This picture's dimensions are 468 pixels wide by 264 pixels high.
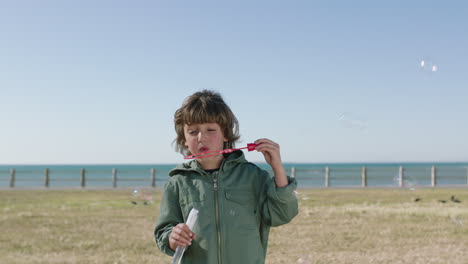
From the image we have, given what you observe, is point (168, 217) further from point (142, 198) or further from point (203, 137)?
point (142, 198)

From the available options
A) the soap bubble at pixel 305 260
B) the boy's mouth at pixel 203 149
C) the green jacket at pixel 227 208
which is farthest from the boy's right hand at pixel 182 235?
the soap bubble at pixel 305 260

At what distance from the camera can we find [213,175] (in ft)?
7.52

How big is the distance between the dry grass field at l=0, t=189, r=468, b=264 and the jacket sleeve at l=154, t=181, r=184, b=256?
3.05m

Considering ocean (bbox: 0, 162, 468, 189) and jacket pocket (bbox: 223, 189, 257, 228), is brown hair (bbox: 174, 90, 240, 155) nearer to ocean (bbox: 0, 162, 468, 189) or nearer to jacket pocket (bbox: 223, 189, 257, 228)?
jacket pocket (bbox: 223, 189, 257, 228)

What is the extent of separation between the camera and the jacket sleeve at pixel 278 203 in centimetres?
213

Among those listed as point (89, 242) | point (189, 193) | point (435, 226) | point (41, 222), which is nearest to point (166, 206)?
point (189, 193)

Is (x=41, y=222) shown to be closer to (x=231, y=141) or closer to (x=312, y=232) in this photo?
(x=312, y=232)

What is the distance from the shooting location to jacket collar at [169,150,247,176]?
2.29 meters

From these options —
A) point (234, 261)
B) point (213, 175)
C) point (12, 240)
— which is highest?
point (213, 175)

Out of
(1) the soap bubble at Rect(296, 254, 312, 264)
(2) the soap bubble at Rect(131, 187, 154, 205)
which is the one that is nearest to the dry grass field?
(1) the soap bubble at Rect(296, 254, 312, 264)

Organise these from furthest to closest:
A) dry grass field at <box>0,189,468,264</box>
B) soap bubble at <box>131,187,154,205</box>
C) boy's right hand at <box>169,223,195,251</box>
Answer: soap bubble at <box>131,187,154,205</box>, dry grass field at <box>0,189,468,264</box>, boy's right hand at <box>169,223,195,251</box>

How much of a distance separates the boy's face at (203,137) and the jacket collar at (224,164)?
0.18 ft

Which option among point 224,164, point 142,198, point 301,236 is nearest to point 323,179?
point 142,198

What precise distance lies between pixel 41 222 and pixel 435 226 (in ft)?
17.8
